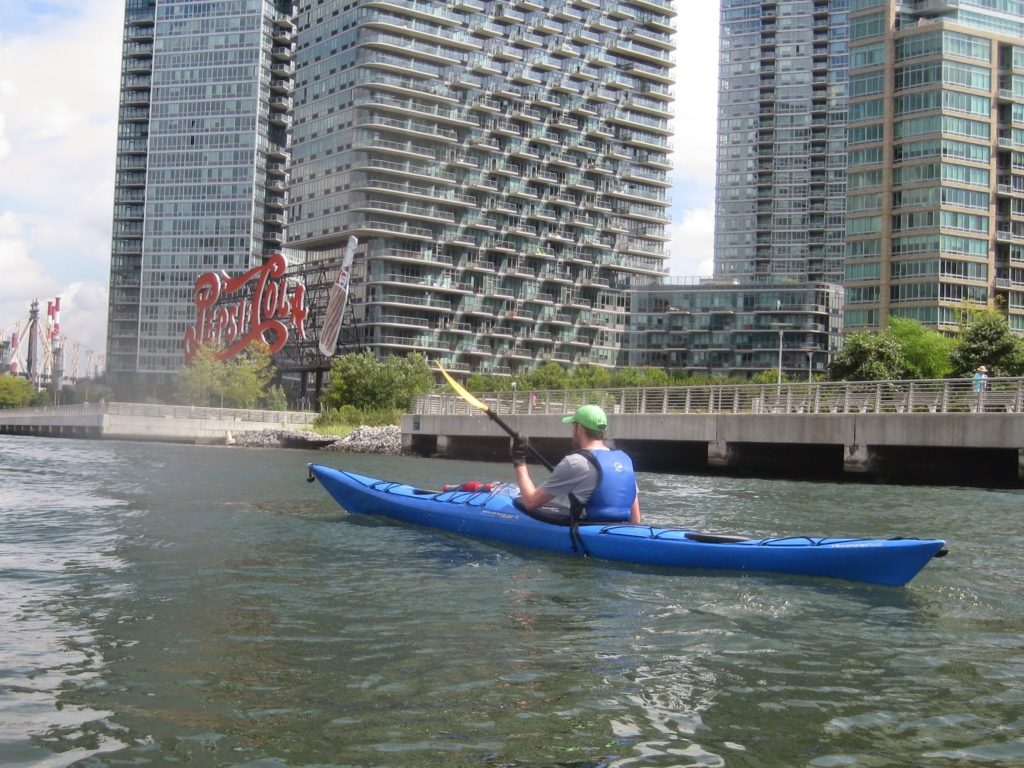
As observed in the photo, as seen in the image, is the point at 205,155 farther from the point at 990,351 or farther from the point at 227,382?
the point at 990,351

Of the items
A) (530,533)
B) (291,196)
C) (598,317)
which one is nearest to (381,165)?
(291,196)

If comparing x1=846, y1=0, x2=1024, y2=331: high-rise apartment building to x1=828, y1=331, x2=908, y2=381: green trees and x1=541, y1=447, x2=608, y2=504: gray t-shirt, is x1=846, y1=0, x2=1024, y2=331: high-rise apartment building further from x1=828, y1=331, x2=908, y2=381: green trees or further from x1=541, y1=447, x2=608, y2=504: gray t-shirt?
x1=541, y1=447, x2=608, y2=504: gray t-shirt

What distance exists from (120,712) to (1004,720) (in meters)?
5.08

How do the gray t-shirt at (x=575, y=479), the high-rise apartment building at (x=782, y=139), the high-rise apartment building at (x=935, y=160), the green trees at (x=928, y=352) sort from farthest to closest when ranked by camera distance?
the high-rise apartment building at (x=782, y=139), the high-rise apartment building at (x=935, y=160), the green trees at (x=928, y=352), the gray t-shirt at (x=575, y=479)

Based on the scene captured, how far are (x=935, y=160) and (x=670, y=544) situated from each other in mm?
86036

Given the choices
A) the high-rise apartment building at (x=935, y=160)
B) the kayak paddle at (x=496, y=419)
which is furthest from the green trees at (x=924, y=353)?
the kayak paddle at (x=496, y=419)

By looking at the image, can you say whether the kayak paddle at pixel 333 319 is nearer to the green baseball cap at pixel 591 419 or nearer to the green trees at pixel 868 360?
the green trees at pixel 868 360

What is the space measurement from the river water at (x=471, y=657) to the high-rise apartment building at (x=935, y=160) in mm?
81592

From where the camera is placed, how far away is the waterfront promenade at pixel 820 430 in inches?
1092

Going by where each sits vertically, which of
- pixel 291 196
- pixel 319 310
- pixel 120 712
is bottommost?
pixel 120 712

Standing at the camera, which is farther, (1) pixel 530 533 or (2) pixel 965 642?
(1) pixel 530 533

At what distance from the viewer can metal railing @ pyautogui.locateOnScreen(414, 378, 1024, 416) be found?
28.3 m

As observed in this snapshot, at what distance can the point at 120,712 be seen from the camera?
6098 mm

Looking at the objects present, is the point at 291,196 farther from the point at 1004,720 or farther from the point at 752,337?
the point at 1004,720
